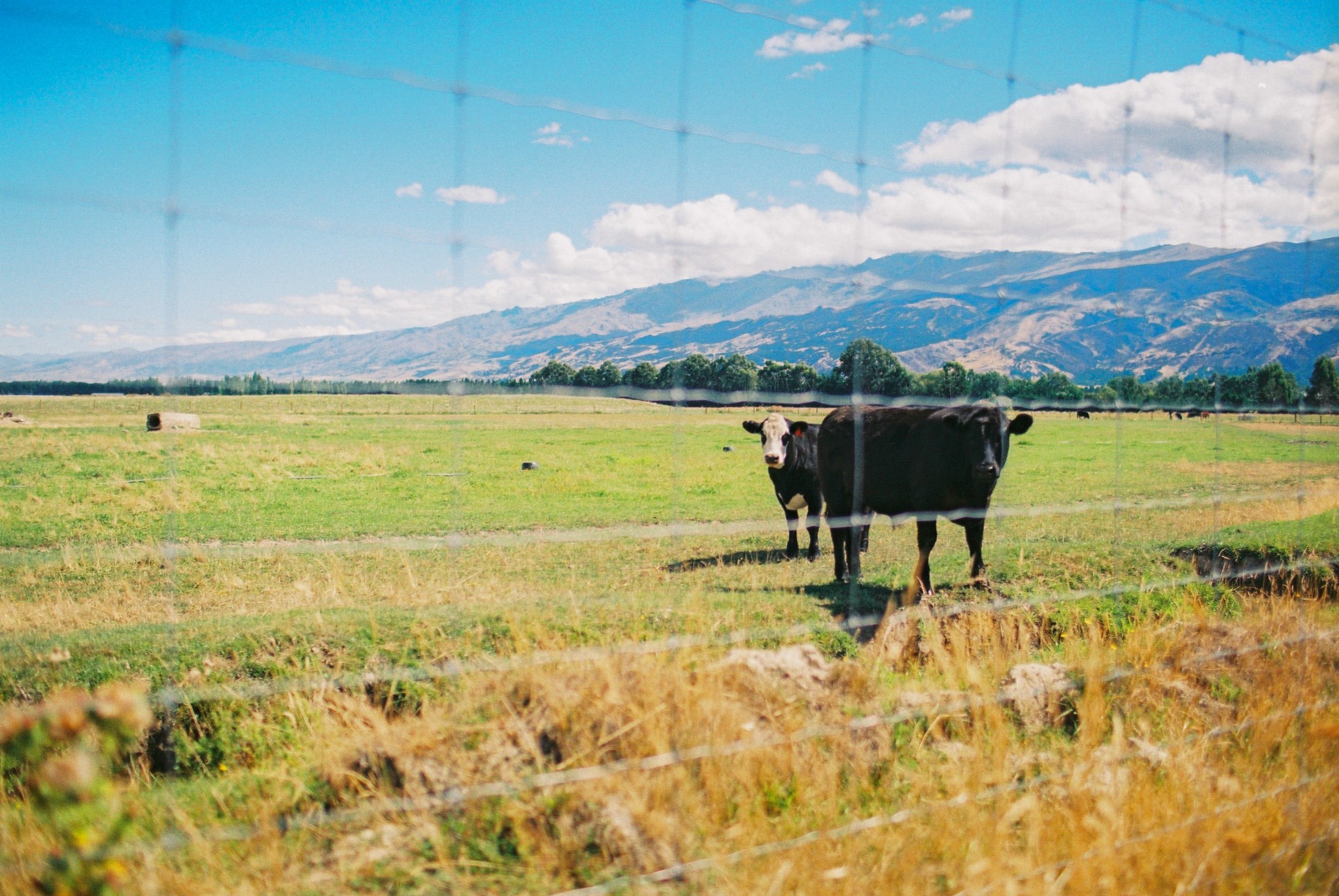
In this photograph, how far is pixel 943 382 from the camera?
774 cm

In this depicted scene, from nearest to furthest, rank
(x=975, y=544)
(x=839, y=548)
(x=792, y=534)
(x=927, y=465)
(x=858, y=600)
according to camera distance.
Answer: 1. (x=858, y=600)
2. (x=975, y=544)
3. (x=927, y=465)
4. (x=839, y=548)
5. (x=792, y=534)

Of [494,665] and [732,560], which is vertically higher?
[494,665]

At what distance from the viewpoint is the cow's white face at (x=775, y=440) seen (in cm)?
1230

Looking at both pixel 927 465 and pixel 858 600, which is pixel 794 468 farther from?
pixel 858 600

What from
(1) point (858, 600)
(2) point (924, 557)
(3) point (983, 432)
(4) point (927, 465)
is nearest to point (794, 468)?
(4) point (927, 465)

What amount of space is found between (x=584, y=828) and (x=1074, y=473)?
26.1 meters

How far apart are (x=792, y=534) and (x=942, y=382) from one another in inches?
212

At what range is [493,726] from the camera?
368 cm

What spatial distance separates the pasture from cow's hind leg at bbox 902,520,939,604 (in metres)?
0.21

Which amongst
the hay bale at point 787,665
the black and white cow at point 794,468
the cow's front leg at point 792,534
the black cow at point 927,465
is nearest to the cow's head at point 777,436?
the black and white cow at point 794,468

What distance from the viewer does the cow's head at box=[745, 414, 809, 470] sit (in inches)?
485

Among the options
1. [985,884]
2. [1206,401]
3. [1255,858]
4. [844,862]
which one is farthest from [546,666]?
[1206,401]

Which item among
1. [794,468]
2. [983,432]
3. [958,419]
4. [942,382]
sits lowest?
[794,468]

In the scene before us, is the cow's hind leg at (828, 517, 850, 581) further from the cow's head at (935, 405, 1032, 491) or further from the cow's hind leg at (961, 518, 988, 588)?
the cow's head at (935, 405, 1032, 491)
